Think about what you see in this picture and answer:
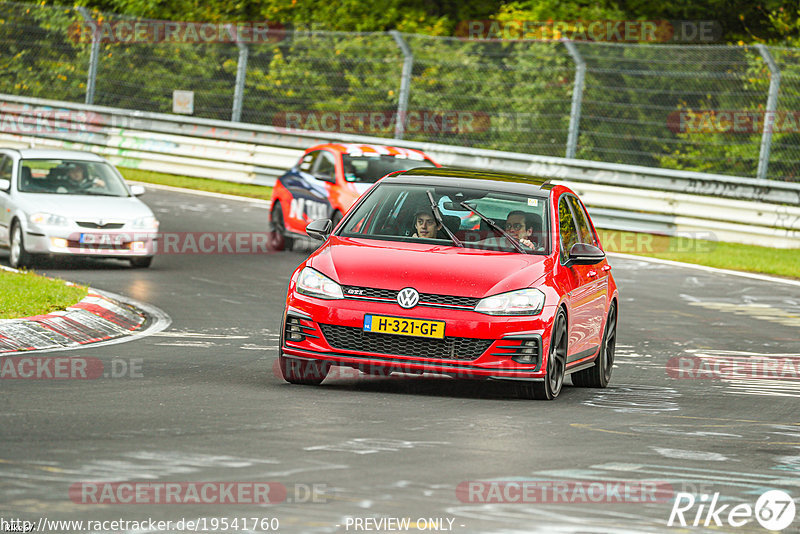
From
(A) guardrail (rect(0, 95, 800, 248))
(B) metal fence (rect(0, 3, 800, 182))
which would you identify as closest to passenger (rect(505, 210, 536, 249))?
(A) guardrail (rect(0, 95, 800, 248))

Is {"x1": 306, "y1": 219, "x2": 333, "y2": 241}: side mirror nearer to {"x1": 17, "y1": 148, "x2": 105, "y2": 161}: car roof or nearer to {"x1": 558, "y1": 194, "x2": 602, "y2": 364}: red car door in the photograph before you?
{"x1": 558, "y1": 194, "x2": 602, "y2": 364}: red car door

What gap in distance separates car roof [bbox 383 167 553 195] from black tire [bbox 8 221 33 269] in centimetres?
784

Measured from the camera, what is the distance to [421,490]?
21.6ft

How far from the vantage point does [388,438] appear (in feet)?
25.9

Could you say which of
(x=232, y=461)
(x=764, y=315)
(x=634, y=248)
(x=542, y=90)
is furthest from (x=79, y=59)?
(x=232, y=461)

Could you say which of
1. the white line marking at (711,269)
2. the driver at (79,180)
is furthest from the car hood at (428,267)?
the white line marking at (711,269)

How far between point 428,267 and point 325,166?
11.4m

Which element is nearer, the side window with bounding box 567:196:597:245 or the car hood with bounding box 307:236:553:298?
the car hood with bounding box 307:236:553:298

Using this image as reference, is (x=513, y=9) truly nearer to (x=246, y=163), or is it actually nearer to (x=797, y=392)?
(x=246, y=163)

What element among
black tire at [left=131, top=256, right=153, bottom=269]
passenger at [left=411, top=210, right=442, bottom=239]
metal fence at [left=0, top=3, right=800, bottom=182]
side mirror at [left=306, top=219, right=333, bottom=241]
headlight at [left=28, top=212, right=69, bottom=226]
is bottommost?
black tire at [left=131, top=256, right=153, bottom=269]

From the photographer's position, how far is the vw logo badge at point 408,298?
31.3ft

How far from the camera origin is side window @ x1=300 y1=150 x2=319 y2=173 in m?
21.4

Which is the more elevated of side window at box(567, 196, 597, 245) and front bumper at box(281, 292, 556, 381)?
side window at box(567, 196, 597, 245)

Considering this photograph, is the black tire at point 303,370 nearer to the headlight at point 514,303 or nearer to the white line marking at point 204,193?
the headlight at point 514,303
